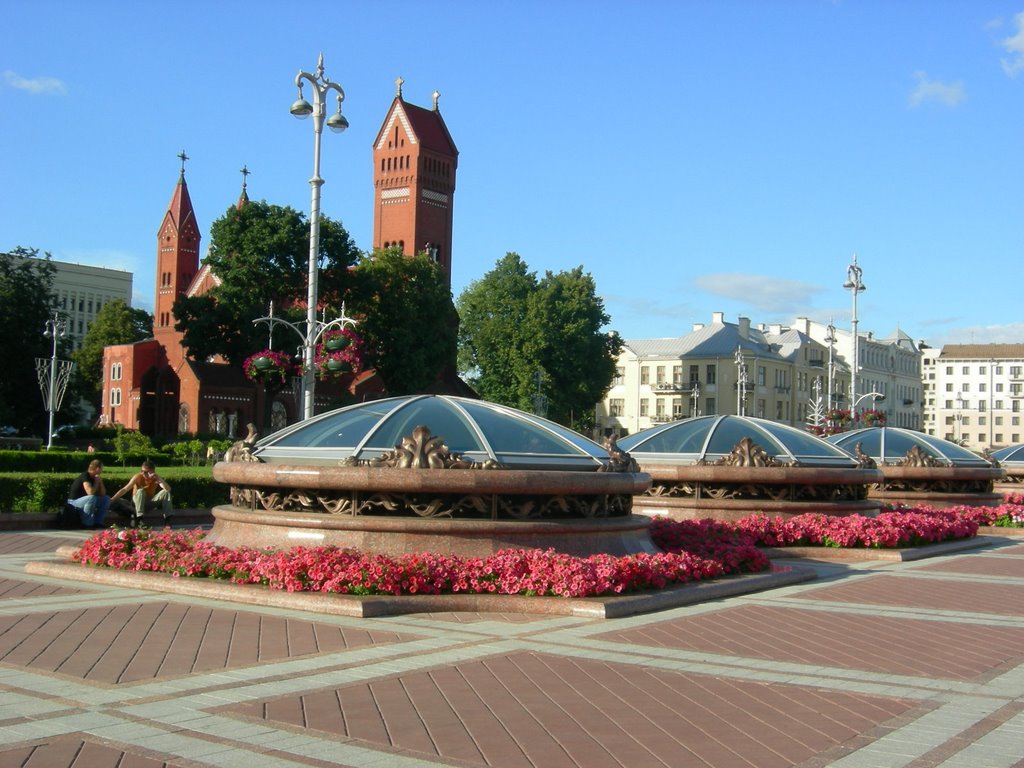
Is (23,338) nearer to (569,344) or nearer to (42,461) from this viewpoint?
(42,461)

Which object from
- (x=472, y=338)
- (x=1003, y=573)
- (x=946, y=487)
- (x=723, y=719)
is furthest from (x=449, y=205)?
(x=723, y=719)

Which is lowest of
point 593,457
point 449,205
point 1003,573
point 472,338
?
point 1003,573

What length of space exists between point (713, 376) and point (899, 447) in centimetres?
6677

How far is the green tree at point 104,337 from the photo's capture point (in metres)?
87.6

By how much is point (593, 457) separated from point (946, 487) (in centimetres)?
1385

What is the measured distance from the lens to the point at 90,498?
17766 millimetres

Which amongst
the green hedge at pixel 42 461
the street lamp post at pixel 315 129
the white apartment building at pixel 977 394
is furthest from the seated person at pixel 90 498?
the white apartment building at pixel 977 394

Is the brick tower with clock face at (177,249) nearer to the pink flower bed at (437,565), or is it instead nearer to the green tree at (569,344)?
the green tree at (569,344)

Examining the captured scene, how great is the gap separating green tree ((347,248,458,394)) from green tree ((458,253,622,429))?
7.56 meters

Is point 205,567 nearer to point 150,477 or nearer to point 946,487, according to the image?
point 150,477

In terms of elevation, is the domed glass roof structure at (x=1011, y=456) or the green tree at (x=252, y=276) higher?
the green tree at (x=252, y=276)

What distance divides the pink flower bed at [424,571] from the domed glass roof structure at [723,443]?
6.13 meters

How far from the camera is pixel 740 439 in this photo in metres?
17.5

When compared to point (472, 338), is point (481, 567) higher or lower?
lower
